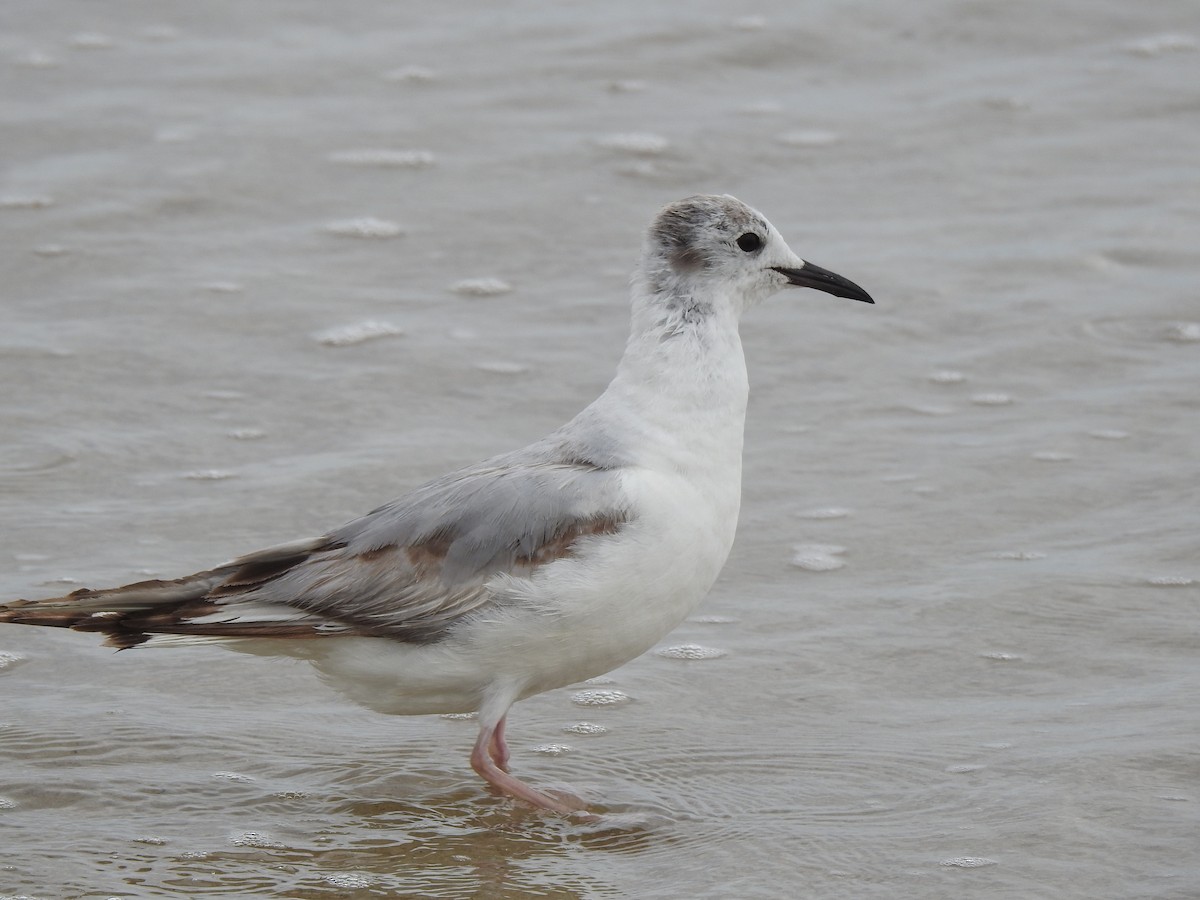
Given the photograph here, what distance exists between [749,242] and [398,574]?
5.06 feet

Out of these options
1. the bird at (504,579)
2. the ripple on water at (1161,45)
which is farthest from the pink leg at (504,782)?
the ripple on water at (1161,45)

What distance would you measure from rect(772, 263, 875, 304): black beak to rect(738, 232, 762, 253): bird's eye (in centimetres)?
10

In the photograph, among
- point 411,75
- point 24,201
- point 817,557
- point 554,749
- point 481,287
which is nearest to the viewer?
point 554,749

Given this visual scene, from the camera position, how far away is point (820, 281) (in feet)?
18.8

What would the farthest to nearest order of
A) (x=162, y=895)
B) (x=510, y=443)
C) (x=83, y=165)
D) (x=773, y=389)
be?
(x=83, y=165) < (x=773, y=389) < (x=510, y=443) < (x=162, y=895)

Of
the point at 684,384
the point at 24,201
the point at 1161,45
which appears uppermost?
the point at 1161,45

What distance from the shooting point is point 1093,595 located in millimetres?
6281

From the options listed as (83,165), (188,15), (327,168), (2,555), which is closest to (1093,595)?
(2,555)

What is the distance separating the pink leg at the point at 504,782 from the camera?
5.03 metres

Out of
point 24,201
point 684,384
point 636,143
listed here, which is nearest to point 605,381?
point 684,384

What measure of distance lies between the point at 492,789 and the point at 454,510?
0.83 meters

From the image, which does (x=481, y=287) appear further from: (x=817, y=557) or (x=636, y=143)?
(x=817, y=557)

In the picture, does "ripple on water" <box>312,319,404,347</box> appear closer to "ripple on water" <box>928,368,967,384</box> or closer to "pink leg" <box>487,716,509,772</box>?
"ripple on water" <box>928,368,967,384</box>

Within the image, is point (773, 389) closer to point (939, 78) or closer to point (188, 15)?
point (939, 78)
